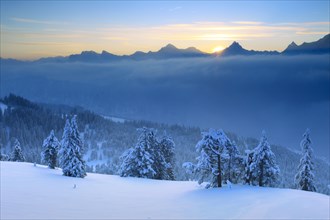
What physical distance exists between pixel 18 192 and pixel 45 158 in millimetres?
38379

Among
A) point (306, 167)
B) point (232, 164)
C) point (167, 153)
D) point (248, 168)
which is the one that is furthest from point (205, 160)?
point (306, 167)

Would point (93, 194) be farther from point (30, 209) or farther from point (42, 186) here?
point (30, 209)

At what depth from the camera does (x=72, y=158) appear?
45094 mm

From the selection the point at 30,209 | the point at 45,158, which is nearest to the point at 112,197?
the point at 30,209

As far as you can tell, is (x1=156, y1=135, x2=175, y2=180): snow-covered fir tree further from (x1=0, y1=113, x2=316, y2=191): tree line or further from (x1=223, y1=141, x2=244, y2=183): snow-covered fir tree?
(x1=223, y1=141, x2=244, y2=183): snow-covered fir tree

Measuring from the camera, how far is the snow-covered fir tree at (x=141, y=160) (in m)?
50.3

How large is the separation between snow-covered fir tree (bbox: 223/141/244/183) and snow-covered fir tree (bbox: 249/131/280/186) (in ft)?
7.51

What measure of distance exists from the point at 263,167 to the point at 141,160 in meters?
19.8

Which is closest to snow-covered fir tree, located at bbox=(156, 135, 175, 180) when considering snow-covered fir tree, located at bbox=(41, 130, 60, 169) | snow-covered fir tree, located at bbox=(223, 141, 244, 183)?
snow-covered fir tree, located at bbox=(223, 141, 244, 183)

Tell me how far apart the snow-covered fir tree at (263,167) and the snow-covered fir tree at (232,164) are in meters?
2.29

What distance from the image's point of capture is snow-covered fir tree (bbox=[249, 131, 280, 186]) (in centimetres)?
3969

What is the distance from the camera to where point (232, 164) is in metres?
37.8

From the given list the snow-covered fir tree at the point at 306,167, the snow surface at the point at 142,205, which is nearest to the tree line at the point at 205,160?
the snow-covered fir tree at the point at 306,167

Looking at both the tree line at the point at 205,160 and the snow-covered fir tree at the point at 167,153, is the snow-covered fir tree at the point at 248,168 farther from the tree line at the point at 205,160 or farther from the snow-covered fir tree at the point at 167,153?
the snow-covered fir tree at the point at 167,153
